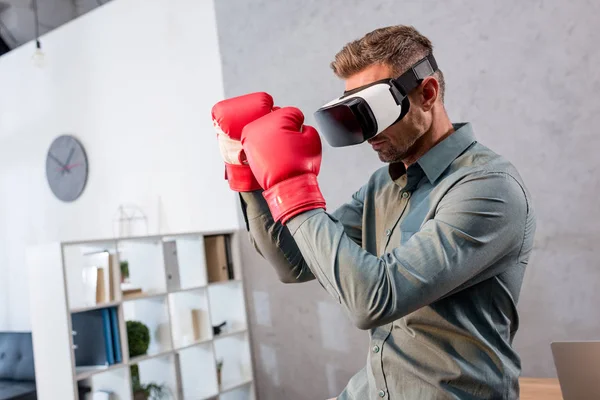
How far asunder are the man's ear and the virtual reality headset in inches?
2.0

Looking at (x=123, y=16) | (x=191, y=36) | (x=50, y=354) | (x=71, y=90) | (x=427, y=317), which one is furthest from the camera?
(x=71, y=90)

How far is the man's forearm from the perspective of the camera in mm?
1284

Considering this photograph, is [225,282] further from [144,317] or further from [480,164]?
[480,164]

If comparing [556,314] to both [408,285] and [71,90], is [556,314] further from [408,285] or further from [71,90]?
[71,90]

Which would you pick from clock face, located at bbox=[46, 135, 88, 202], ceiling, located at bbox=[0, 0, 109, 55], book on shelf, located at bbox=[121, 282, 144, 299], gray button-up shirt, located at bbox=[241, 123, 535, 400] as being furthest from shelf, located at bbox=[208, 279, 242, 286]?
ceiling, located at bbox=[0, 0, 109, 55]

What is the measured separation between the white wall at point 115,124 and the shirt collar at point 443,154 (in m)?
2.87

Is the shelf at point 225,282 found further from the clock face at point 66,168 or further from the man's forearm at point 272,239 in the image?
the man's forearm at point 272,239

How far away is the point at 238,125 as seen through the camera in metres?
1.26

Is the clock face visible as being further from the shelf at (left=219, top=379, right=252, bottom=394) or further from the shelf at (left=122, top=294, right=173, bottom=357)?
the shelf at (left=219, top=379, right=252, bottom=394)

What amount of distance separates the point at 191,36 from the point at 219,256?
1552 mm

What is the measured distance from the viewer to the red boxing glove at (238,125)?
4.13 ft

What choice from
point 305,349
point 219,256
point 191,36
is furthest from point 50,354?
point 191,36

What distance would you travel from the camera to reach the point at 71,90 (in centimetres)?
506

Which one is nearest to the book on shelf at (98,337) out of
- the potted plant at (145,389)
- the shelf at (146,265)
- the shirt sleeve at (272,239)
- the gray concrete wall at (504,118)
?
the potted plant at (145,389)
